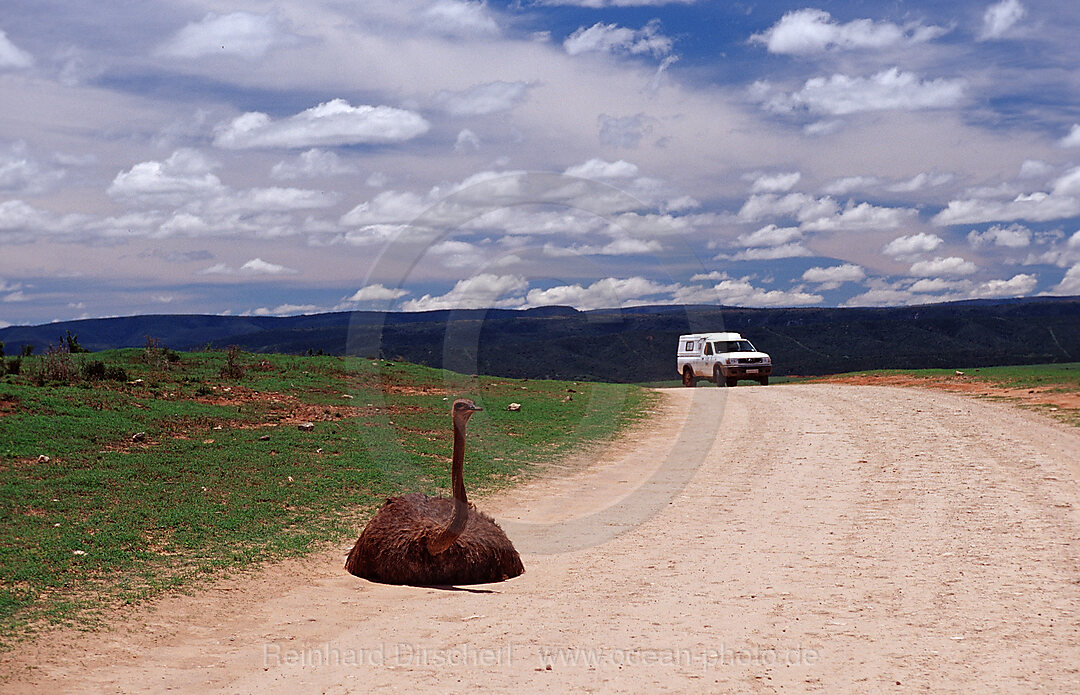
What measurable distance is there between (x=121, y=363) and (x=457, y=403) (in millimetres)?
18672

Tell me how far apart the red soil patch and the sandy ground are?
11806 millimetres

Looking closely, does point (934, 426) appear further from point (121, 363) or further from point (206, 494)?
point (121, 363)

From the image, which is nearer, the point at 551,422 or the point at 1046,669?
the point at 1046,669

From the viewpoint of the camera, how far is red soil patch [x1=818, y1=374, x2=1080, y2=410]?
24.5 m

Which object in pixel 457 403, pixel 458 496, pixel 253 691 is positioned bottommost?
pixel 253 691

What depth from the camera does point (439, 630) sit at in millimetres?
7066

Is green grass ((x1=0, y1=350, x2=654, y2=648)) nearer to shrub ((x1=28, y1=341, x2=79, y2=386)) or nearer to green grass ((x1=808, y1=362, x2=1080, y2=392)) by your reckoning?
shrub ((x1=28, y1=341, x2=79, y2=386))

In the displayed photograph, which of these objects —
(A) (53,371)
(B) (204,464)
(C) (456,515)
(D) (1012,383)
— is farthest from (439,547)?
(D) (1012,383)

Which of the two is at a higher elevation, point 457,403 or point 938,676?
point 457,403

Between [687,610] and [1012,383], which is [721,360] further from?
[687,610]

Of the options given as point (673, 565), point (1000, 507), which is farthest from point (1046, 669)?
point (1000, 507)

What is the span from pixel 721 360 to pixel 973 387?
8657 millimetres

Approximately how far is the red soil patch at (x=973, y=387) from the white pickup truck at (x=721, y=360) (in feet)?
13.1

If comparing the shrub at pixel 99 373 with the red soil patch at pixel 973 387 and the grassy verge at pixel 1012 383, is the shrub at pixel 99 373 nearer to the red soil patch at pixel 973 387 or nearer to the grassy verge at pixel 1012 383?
the grassy verge at pixel 1012 383
